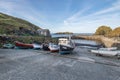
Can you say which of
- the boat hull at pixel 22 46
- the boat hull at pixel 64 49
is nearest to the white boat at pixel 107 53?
the boat hull at pixel 64 49

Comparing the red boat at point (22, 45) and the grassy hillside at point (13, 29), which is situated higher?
the grassy hillside at point (13, 29)

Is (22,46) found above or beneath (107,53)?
above

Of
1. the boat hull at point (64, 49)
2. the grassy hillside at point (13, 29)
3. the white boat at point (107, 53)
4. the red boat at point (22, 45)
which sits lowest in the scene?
the white boat at point (107, 53)

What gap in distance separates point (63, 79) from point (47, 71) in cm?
318

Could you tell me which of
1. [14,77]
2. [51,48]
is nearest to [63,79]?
[14,77]

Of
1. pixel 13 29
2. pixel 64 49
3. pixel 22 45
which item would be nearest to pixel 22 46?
pixel 22 45

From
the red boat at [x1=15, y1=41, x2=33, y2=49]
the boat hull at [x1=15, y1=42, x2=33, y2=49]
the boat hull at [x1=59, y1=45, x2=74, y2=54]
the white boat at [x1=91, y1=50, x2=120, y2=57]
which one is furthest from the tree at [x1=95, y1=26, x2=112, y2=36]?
the boat hull at [x1=59, y1=45, x2=74, y2=54]

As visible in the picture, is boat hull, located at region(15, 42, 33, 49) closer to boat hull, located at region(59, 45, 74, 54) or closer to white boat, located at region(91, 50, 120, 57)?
boat hull, located at region(59, 45, 74, 54)

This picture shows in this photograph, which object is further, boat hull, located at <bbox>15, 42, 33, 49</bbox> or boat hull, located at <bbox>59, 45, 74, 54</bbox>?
boat hull, located at <bbox>15, 42, 33, 49</bbox>

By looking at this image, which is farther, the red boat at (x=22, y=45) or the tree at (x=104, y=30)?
the tree at (x=104, y=30)

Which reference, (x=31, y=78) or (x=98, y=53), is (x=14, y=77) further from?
(x=98, y=53)

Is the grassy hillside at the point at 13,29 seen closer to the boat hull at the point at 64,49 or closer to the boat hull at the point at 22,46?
the boat hull at the point at 22,46

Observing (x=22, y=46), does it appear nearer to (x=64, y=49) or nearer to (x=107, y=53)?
(x=64, y=49)

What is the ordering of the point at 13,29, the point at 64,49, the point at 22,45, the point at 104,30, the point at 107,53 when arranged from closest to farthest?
1. the point at 107,53
2. the point at 64,49
3. the point at 22,45
4. the point at 13,29
5. the point at 104,30
